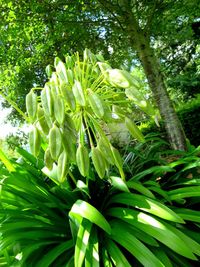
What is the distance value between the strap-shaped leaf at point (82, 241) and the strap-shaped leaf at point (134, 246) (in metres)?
0.14

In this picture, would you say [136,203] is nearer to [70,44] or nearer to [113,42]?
[70,44]

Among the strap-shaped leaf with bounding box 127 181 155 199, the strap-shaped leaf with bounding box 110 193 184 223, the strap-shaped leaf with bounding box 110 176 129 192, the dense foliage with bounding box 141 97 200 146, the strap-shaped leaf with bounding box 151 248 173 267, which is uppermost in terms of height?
the dense foliage with bounding box 141 97 200 146

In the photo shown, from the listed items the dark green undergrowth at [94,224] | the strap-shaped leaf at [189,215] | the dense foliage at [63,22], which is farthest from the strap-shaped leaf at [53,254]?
the dense foliage at [63,22]

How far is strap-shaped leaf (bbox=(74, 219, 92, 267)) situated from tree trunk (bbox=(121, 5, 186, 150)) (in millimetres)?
2854

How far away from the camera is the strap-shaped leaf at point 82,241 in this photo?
4.59ft

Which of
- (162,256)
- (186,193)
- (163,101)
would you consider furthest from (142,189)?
(163,101)

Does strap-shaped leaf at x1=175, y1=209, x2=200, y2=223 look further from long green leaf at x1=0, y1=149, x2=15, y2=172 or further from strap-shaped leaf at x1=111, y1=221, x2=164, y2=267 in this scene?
long green leaf at x1=0, y1=149, x2=15, y2=172

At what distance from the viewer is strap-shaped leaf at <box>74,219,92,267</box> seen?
1400mm

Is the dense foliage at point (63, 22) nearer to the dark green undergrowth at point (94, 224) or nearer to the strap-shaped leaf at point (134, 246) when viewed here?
the dark green undergrowth at point (94, 224)

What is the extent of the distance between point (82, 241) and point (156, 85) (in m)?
3.09

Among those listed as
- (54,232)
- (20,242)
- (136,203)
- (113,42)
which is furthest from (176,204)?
(113,42)

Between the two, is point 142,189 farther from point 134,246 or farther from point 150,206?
point 134,246

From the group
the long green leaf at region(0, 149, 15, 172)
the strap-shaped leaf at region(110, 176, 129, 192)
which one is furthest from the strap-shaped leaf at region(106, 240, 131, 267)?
the long green leaf at region(0, 149, 15, 172)

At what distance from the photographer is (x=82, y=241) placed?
58.2 inches
